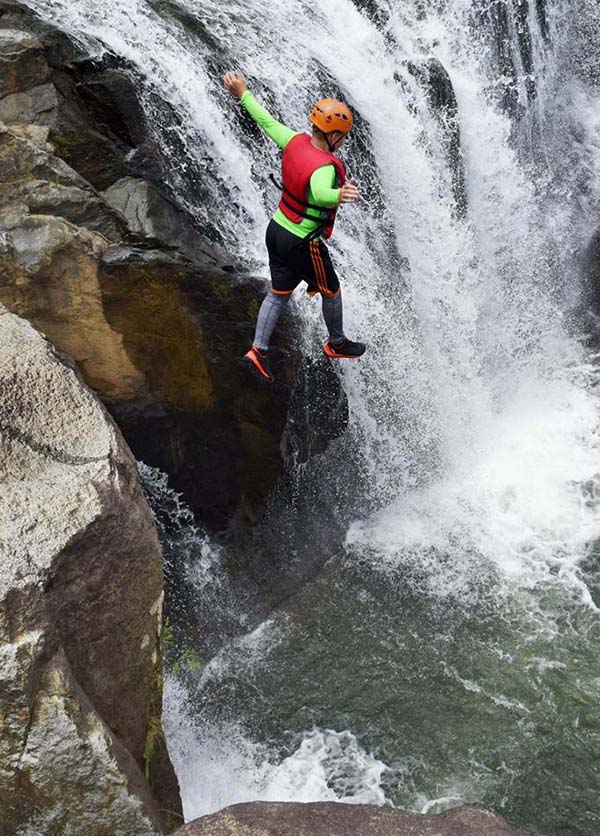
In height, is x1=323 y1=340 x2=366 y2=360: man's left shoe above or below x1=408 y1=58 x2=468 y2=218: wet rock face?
below

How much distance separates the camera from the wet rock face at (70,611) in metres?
3.60

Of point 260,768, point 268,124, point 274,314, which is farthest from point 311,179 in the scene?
point 260,768

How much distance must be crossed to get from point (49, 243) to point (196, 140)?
1.60m

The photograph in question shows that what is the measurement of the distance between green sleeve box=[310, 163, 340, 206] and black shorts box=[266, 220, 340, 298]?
43cm

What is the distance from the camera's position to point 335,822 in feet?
11.5

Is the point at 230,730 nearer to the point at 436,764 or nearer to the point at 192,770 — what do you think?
the point at 192,770

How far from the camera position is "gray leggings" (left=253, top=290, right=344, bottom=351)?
5508 mm

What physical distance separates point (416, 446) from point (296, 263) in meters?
2.53

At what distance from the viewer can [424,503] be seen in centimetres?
719

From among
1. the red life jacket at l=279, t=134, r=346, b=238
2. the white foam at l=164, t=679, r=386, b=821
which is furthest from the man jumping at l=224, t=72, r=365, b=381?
the white foam at l=164, t=679, r=386, b=821

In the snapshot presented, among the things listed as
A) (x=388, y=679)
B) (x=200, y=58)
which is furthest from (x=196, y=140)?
(x=388, y=679)

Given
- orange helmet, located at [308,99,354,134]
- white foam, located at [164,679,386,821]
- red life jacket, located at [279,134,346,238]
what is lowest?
white foam, located at [164,679,386,821]

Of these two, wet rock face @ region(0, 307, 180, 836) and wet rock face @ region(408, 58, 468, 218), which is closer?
wet rock face @ region(0, 307, 180, 836)

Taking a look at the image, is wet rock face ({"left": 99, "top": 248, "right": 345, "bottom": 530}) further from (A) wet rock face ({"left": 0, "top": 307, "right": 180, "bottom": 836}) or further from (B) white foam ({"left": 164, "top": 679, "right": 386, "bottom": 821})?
(B) white foam ({"left": 164, "top": 679, "right": 386, "bottom": 821})
